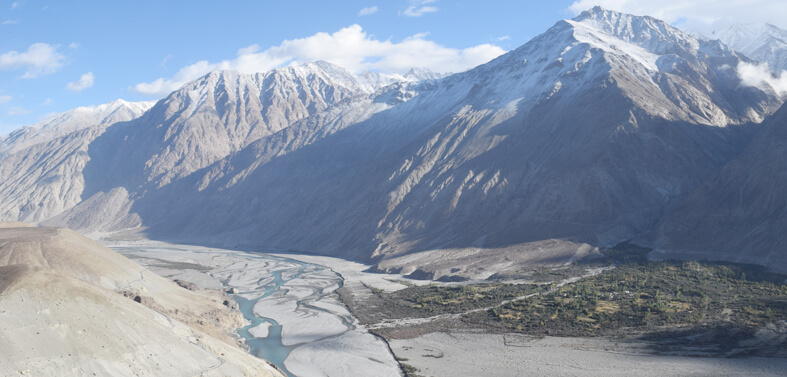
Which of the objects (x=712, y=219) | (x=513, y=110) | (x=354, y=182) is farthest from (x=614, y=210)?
(x=354, y=182)

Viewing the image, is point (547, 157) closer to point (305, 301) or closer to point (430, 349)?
point (305, 301)

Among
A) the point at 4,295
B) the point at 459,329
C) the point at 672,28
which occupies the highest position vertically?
the point at 672,28

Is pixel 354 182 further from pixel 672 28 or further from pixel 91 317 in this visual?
pixel 91 317

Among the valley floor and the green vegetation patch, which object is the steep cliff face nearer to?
the green vegetation patch

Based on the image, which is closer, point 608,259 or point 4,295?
point 4,295

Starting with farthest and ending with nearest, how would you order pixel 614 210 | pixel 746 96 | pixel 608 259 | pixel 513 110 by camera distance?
pixel 513 110 → pixel 746 96 → pixel 614 210 → pixel 608 259

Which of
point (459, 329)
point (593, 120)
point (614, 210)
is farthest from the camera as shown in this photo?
point (593, 120)

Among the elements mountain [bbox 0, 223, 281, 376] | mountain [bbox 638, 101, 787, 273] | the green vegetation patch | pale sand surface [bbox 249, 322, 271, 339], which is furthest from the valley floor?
mountain [bbox 638, 101, 787, 273]
